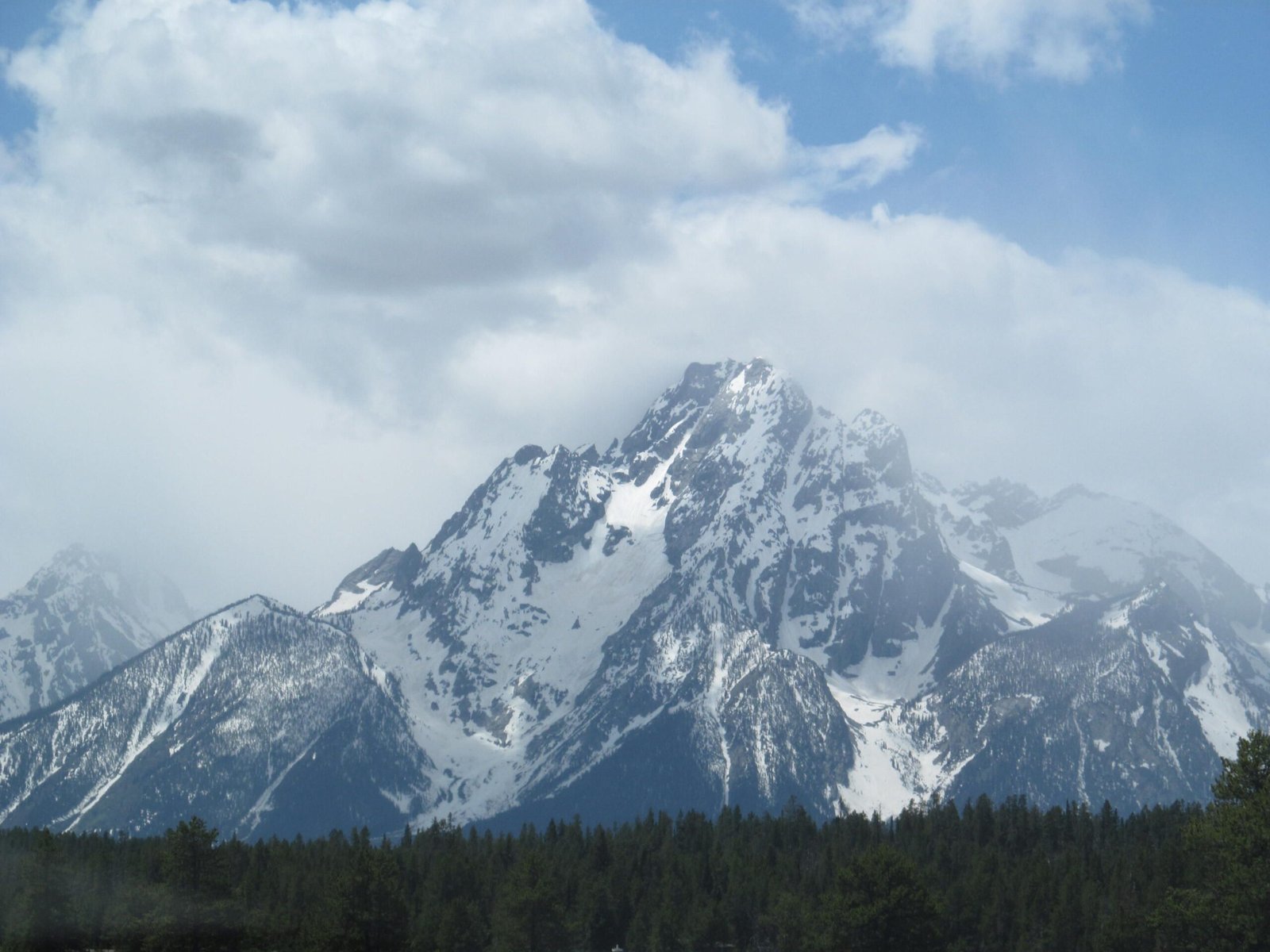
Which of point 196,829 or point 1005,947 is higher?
point 196,829

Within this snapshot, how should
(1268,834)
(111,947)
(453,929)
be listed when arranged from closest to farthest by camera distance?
(1268,834) < (111,947) < (453,929)

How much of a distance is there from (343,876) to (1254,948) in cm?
8935

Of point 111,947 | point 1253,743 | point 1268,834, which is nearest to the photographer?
point 1268,834

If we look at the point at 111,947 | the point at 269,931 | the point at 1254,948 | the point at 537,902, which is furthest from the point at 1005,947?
the point at 111,947

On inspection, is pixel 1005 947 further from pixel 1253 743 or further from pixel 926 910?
pixel 1253 743

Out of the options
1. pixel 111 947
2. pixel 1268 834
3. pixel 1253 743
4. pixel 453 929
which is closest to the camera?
pixel 1268 834

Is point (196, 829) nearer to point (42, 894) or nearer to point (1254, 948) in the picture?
point (42, 894)

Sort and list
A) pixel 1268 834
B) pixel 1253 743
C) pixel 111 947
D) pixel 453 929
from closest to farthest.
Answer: pixel 1268 834 < pixel 1253 743 < pixel 111 947 < pixel 453 929

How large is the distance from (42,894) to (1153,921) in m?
106

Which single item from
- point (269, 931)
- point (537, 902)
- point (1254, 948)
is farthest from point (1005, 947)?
point (269, 931)

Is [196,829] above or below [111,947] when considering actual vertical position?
above

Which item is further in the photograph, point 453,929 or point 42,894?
point 453,929

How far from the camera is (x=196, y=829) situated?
173750 millimetres

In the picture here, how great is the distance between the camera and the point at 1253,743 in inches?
5497
